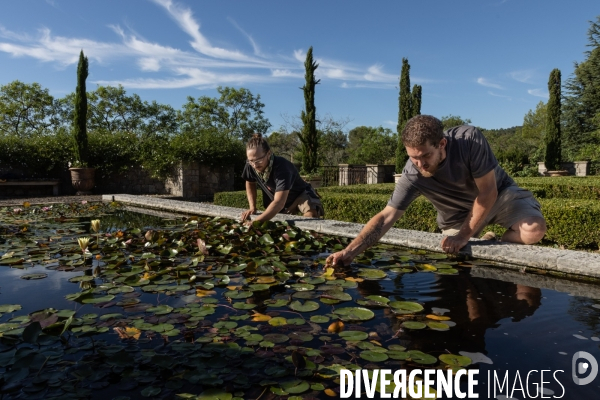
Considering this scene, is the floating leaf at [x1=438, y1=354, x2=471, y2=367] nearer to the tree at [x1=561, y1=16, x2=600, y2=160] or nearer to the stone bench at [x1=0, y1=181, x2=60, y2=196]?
the stone bench at [x1=0, y1=181, x2=60, y2=196]

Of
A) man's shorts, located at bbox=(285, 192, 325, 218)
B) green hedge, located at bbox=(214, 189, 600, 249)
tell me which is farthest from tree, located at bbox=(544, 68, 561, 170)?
man's shorts, located at bbox=(285, 192, 325, 218)

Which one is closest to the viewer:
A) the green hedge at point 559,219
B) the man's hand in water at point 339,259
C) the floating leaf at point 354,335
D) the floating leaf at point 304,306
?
the floating leaf at point 354,335

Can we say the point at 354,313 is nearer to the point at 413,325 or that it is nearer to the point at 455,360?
the point at 413,325

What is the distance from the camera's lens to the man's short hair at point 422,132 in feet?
8.00

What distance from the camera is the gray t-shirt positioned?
8.64 ft

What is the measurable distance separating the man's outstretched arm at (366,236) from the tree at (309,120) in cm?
1132

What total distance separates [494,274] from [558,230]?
2.88 m

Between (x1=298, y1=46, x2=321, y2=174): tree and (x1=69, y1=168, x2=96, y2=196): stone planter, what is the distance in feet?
22.2

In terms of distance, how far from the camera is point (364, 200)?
6590 mm

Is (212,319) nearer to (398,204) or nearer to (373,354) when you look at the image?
(373,354)

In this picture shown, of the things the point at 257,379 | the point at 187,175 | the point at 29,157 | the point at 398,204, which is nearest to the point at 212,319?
the point at 257,379

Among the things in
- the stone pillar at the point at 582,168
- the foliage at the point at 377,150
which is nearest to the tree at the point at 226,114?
the foliage at the point at 377,150

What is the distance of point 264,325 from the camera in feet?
6.15

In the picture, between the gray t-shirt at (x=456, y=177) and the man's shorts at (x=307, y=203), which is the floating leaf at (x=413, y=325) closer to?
the gray t-shirt at (x=456, y=177)
